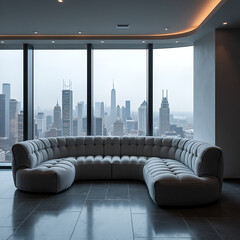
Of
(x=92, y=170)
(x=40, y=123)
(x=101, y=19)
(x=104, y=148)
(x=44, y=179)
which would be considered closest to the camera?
(x=44, y=179)

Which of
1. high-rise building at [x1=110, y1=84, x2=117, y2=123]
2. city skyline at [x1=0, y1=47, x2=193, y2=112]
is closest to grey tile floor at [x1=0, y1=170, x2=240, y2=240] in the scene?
high-rise building at [x1=110, y1=84, x2=117, y2=123]

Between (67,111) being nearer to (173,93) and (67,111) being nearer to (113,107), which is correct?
(113,107)

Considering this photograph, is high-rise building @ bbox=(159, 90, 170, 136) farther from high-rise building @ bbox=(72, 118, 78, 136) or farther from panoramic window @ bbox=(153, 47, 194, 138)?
high-rise building @ bbox=(72, 118, 78, 136)

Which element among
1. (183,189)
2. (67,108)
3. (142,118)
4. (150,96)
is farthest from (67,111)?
(183,189)

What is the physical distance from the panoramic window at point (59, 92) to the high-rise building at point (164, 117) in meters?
1.88

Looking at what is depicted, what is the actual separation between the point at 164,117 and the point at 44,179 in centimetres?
328

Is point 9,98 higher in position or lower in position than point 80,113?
higher

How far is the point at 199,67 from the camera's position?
530cm

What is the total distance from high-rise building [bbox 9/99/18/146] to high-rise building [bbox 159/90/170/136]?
3.57 meters

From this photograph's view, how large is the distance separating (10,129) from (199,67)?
478cm

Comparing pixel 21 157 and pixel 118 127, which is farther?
pixel 118 127

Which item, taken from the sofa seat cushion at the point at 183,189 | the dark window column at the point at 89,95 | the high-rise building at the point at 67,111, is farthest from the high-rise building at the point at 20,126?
the sofa seat cushion at the point at 183,189

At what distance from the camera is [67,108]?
5.91 m

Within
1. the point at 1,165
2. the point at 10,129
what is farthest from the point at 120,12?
the point at 1,165
